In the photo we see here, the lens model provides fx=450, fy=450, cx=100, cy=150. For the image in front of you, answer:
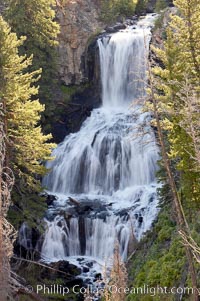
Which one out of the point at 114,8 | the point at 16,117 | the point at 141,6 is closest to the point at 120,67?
the point at 114,8

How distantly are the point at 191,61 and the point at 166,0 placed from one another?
2495 cm

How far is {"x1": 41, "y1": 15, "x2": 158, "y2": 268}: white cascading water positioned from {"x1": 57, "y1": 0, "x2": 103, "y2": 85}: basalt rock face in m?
2.13

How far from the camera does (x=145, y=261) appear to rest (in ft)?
64.7

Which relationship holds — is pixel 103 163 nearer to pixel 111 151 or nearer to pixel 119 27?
pixel 111 151

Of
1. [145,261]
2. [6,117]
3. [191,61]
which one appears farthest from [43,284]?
[191,61]

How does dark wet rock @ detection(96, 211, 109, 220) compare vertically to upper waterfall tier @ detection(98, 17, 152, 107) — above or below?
below

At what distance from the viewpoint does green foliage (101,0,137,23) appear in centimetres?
4034

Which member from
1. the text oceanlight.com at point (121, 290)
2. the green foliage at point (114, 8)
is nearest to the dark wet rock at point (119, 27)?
the green foliage at point (114, 8)

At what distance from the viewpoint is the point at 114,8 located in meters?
40.6

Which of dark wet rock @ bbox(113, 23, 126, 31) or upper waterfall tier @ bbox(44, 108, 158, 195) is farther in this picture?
dark wet rock @ bbox(113, 23, 126, 31)

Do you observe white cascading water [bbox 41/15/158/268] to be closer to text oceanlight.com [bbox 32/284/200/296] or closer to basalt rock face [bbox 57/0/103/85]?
basalt rock face [bbox 57/0/103/85]

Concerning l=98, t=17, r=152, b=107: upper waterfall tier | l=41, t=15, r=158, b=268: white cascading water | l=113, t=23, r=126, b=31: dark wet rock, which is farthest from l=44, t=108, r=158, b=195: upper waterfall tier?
l=113, t=23, r=126, b=31: dark wet rock

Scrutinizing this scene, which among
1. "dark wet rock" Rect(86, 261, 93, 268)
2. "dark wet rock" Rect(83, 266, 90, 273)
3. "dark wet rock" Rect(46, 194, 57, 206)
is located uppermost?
"dark wet rock" Rect(46, 194, 57, 206)

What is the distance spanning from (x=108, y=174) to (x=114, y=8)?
60.1 ft
